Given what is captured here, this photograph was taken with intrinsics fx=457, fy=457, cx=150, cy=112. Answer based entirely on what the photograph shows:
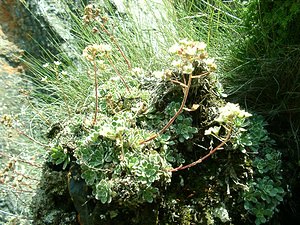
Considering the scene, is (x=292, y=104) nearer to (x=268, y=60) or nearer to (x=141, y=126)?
(x=268, y=60)

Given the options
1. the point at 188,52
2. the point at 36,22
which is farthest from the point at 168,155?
the point at 36,22

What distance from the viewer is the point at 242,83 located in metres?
2.55

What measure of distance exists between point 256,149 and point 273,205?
0.87 feet

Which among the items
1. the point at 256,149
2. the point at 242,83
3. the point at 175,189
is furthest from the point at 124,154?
the point at 242,83

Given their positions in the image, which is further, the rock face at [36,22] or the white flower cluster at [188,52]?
the rock face at [36,22]

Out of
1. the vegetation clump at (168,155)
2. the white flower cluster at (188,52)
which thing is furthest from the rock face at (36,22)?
the white flower cluster at (188,52)

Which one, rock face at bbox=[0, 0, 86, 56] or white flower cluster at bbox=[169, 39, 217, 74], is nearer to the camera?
white flower cluster at bbox=[169, 39, 217, 74]

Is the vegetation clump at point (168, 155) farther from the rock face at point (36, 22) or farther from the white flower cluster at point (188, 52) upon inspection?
the rock face at point (36, 22)

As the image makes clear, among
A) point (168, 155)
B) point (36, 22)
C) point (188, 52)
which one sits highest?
point (188, 52)

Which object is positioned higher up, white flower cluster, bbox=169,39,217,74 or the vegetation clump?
white flower cluster, bbox=169,39,217,74

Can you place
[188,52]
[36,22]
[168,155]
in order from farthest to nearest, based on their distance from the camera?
[36,22]
[168,155]
[188,52]

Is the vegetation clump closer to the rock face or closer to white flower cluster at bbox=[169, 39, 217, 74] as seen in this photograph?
white flower cluster at bbox=[169, 39, 217, 74]

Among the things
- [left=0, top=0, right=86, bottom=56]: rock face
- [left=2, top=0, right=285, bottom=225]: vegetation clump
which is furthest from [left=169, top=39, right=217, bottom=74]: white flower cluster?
[left=0, top=0, right=86, bottom=56]: rock face

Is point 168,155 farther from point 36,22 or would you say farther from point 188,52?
point 36,22
